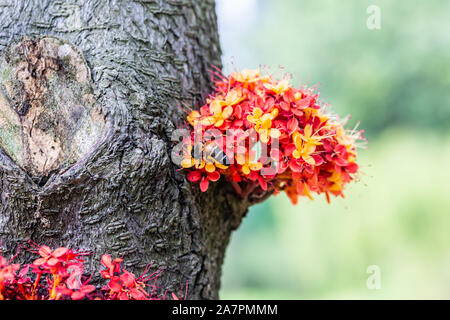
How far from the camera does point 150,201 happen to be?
0.93 metres

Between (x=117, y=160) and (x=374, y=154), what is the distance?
361 cm

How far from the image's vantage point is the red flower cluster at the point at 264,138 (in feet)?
2.96

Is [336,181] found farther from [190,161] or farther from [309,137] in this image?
[190,161]

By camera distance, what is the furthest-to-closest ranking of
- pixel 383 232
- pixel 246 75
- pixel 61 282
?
pixel 383 232
pixel 246 75
pixel 61 282

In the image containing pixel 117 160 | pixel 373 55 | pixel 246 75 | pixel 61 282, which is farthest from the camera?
pixel 373 55

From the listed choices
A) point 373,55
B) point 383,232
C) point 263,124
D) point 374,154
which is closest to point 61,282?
point 263,124

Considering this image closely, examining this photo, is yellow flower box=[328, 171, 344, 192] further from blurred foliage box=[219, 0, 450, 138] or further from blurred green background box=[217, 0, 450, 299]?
blurred foliage box=[219, 0, 450, 138]

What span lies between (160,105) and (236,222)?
19.0 inches

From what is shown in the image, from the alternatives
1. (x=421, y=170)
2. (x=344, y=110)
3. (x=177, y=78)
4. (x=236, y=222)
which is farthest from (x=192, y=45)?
(x=344, y=110)

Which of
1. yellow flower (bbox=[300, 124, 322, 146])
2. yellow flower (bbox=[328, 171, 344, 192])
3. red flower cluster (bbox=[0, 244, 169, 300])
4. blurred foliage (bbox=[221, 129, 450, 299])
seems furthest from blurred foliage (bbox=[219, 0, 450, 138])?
red flower cluster (bbox=[0, 244, 169, 300])

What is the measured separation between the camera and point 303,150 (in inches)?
35.5

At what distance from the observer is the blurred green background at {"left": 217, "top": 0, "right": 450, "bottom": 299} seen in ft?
11.8

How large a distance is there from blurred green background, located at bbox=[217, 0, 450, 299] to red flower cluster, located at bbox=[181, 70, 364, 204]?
2.59 m
